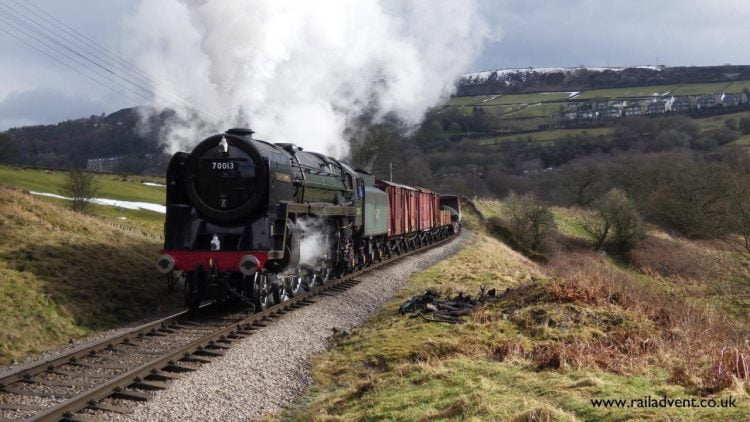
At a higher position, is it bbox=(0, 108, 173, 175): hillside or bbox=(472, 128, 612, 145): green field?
bbox=(472, 128, 612, 145): green field

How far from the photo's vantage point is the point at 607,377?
6016mm

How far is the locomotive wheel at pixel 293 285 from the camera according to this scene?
12.5m

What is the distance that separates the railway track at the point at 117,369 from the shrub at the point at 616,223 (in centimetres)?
2999

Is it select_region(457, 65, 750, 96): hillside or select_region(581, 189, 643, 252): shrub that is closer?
select_region(581, 189, 643, 252): shrub

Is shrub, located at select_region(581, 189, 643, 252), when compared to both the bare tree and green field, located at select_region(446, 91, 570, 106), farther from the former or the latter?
green field, located at select_region(446, 91, 570, 106)

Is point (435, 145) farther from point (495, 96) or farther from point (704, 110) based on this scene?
point (704, 110)

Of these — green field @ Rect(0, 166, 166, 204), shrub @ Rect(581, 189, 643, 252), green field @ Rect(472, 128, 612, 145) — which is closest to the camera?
shrub @ Rect(581, 189, 643, 252)

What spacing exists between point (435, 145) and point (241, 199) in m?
88.8

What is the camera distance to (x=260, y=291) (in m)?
11.0

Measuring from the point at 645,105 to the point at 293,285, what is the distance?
111 meters

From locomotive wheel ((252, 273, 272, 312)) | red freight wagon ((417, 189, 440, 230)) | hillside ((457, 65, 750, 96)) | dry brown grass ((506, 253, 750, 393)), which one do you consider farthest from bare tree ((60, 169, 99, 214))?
hillside ((457, 65, 750, 96))

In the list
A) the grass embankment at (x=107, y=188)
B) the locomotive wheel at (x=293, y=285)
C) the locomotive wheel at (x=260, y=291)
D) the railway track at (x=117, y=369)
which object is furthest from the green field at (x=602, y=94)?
the railway track at (x=117, y=369)

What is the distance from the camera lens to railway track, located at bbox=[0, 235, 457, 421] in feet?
19.3

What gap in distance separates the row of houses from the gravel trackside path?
104478 mm
